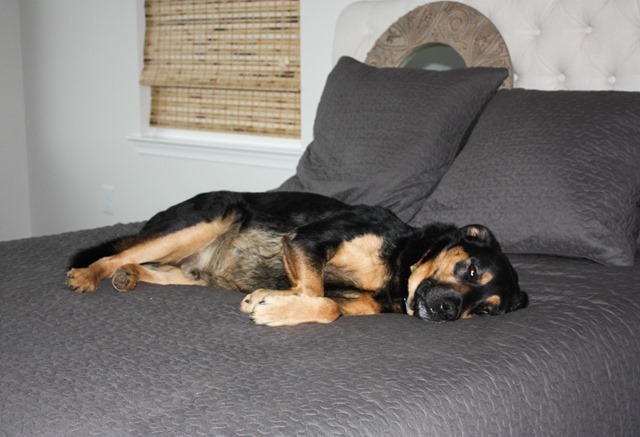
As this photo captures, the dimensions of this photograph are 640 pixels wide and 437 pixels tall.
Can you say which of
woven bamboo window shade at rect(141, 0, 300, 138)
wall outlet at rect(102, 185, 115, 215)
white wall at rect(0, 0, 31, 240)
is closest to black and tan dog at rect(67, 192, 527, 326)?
woven bamboo window shade at rect(141, 0, 300, 138)

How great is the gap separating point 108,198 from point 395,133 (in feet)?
9.74

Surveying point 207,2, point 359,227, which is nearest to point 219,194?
point 359,227

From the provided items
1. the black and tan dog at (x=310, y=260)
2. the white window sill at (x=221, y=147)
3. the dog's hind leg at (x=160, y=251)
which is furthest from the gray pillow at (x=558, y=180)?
the white window sill at (x=221, y=147)

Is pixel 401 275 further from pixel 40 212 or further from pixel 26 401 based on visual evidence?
pixel 40 212

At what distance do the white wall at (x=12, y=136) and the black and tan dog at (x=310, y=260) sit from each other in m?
3.39

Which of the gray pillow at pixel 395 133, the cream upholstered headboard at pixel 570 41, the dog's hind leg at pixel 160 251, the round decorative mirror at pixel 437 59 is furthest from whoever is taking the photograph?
the round decorative mirror at pixel 437 59

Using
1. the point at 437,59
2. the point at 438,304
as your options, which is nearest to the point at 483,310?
the point at 438,304

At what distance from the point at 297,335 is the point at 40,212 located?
4.29 m

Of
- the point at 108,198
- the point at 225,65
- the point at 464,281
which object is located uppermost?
the point at 225,65

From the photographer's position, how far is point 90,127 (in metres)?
5.22

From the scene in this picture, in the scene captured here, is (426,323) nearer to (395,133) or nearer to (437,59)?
(395,133)

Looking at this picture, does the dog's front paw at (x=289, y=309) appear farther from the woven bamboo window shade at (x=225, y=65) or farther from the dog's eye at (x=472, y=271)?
the woven bamboo window shade at (x=225, y=65)

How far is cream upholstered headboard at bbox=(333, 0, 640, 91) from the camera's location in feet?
9.32

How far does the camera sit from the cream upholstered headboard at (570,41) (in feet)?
9.32
